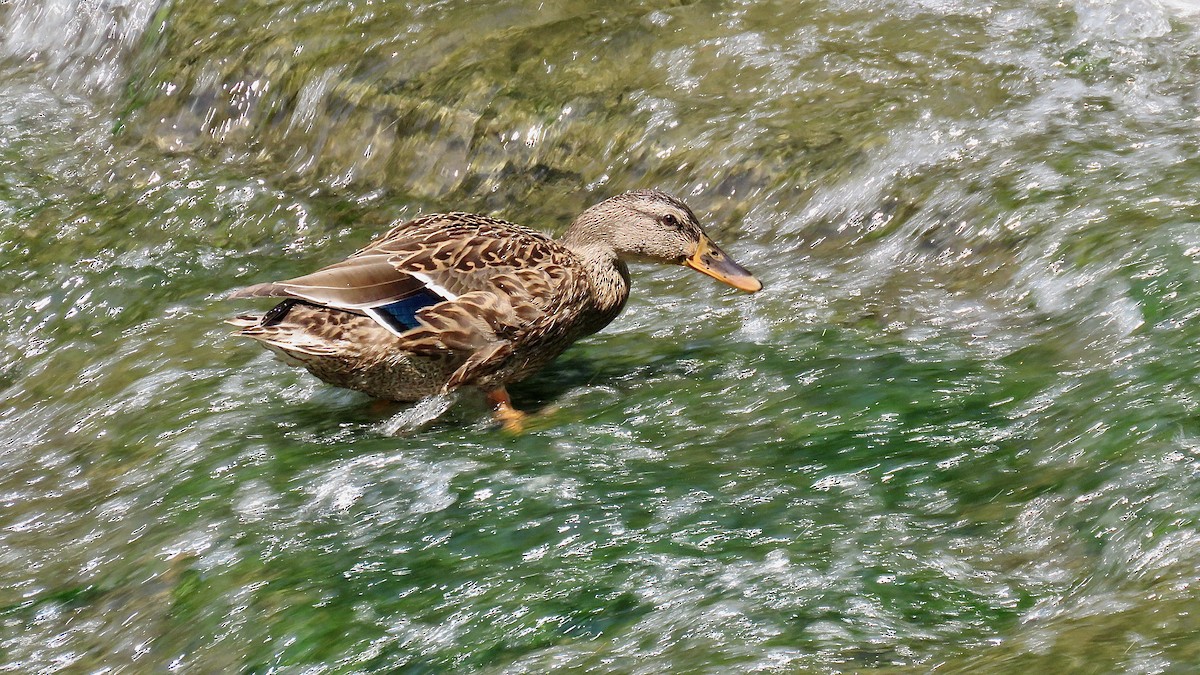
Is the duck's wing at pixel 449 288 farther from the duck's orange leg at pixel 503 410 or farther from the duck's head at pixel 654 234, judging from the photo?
the duck's head at pixel 654 234

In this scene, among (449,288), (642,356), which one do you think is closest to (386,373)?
(449,288)

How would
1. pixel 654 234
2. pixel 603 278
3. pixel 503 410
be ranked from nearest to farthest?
pixel 503 410, pixel 603 278, pixel 654 234

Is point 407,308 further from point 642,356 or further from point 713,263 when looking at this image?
point 713,263

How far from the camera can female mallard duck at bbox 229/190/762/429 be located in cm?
619

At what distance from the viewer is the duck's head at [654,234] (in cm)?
691

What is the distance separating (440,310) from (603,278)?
2.81 feet

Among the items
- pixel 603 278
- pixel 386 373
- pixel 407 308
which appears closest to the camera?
pixel 407 308

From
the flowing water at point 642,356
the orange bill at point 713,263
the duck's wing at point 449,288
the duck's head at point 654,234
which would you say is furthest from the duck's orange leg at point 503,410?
the orange bill at point 713,263

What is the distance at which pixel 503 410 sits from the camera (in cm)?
653

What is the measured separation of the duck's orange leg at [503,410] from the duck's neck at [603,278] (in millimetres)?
512

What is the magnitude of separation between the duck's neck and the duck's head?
49 mm

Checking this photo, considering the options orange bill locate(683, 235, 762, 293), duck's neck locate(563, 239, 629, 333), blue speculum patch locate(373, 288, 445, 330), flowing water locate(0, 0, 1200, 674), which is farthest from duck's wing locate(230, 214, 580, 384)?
orange bill locate(683, 235, 762, 293)

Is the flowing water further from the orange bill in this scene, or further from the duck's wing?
the duck's wing

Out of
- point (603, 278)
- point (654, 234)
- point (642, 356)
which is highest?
point (654, 234)
